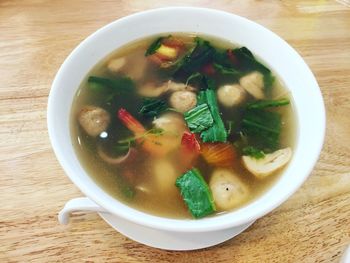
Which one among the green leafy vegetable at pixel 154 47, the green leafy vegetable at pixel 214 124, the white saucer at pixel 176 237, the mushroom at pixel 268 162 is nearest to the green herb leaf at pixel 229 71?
the green leafy vegetable at pixel 214 124

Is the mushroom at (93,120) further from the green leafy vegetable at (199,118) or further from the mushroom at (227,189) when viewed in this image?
the mushroom at (227,189)

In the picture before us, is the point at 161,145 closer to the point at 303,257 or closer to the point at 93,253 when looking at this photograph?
the point at 93,253

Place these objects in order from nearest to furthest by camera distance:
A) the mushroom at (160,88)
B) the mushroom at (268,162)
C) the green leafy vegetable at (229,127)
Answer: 1. the mushroom at (268,162)
2. the green leafy vegetable at (229,127)
3. the mushroom at (160,88)

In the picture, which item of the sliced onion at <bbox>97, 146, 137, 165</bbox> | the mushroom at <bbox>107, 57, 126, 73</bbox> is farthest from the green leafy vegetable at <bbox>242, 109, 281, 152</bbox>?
the mushroom at <bbox>107, 57, 126, 73</bbox>

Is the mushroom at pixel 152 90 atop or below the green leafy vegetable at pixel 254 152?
atop

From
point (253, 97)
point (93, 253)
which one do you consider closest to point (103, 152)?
point (93, 253)

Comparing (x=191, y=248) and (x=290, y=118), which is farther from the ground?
(x=290, y=118)

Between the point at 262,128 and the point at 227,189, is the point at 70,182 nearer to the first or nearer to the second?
the point at 227,189
